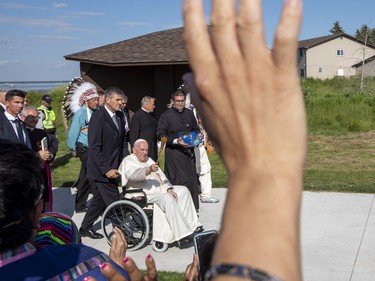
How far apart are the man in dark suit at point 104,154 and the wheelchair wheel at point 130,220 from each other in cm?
16

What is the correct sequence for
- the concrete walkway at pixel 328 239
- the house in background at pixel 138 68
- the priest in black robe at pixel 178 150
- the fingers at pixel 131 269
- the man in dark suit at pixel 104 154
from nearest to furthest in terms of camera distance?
the fingers at pixel 131 269 < the concrete walkway at pixel 328 239 < the man in dark suit at pixel 104 154 < the priest in black robe at pixel 178 150 < the house in background at pixel 138 68

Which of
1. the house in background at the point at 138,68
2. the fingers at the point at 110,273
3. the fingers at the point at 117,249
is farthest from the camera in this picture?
the house in background at the point at 138,68

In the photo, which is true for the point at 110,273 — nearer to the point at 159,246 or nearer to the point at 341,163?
the point at 159,246

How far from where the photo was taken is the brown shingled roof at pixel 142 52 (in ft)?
53.0

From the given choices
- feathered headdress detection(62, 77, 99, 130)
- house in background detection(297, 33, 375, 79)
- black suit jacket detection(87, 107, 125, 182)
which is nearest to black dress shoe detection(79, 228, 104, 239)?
black suit jacket detection(87, 107, 125, 182)

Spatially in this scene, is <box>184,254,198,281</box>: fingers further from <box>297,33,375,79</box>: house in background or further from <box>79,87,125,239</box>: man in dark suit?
<box>297,33,375,79</box>: house in background

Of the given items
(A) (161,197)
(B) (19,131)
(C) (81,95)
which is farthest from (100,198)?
(C) (81,95)

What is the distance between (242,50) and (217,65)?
0.04m

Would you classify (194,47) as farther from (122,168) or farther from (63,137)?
(63,137)

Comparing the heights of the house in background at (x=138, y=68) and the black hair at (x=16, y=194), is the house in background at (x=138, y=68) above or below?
above

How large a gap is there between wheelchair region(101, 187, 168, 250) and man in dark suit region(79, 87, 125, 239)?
0.18 meters

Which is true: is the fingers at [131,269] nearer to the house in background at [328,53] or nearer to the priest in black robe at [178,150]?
the priest in black robe at [178,150]

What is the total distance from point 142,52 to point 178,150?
33.5ft

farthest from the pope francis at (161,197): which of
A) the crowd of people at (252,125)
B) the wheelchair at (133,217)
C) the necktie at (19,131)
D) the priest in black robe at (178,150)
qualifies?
the crowd of people at (252,125)
